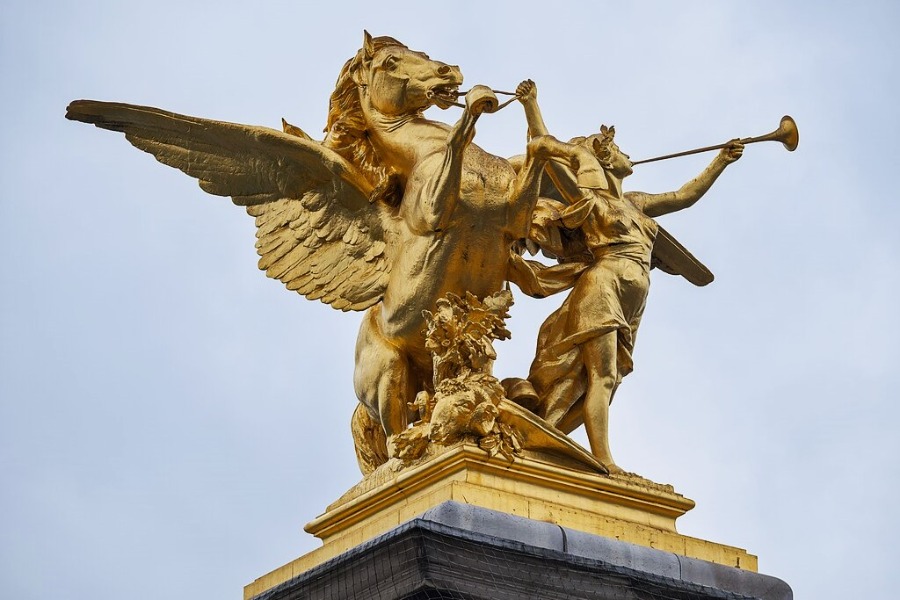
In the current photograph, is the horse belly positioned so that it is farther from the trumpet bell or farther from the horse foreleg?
the trumpet bell

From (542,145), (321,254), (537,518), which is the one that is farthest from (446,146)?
(537,518)

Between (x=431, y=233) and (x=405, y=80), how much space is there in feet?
3.64

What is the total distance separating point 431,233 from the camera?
1146 centimetres

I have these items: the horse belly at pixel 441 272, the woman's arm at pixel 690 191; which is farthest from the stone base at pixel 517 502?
the woman's arm at pixel 690 191

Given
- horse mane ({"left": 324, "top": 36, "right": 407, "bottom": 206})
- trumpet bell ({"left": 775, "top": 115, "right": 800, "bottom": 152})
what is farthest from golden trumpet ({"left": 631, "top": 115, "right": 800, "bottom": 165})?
horse mane ({"left": 324, "top": 36, "right": 407, "bottom": 206})

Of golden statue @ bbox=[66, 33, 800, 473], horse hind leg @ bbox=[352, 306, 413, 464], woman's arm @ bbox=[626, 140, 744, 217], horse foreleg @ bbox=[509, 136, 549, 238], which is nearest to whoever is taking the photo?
golden statue @ bbox=[66, 33, 800, 473]

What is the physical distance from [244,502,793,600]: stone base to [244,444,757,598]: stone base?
131 millimetres

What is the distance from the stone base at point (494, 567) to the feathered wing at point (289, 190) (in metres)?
2.08

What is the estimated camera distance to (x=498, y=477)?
10.6 metres

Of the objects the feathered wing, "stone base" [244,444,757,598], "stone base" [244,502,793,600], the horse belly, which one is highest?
the feathered wing

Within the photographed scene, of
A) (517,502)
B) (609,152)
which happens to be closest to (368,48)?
(609,152)

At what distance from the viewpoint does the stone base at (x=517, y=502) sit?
10.6 m

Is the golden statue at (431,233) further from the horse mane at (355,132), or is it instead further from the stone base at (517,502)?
the stone base at (517,502)

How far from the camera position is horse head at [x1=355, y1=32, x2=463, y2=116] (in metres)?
12.0
